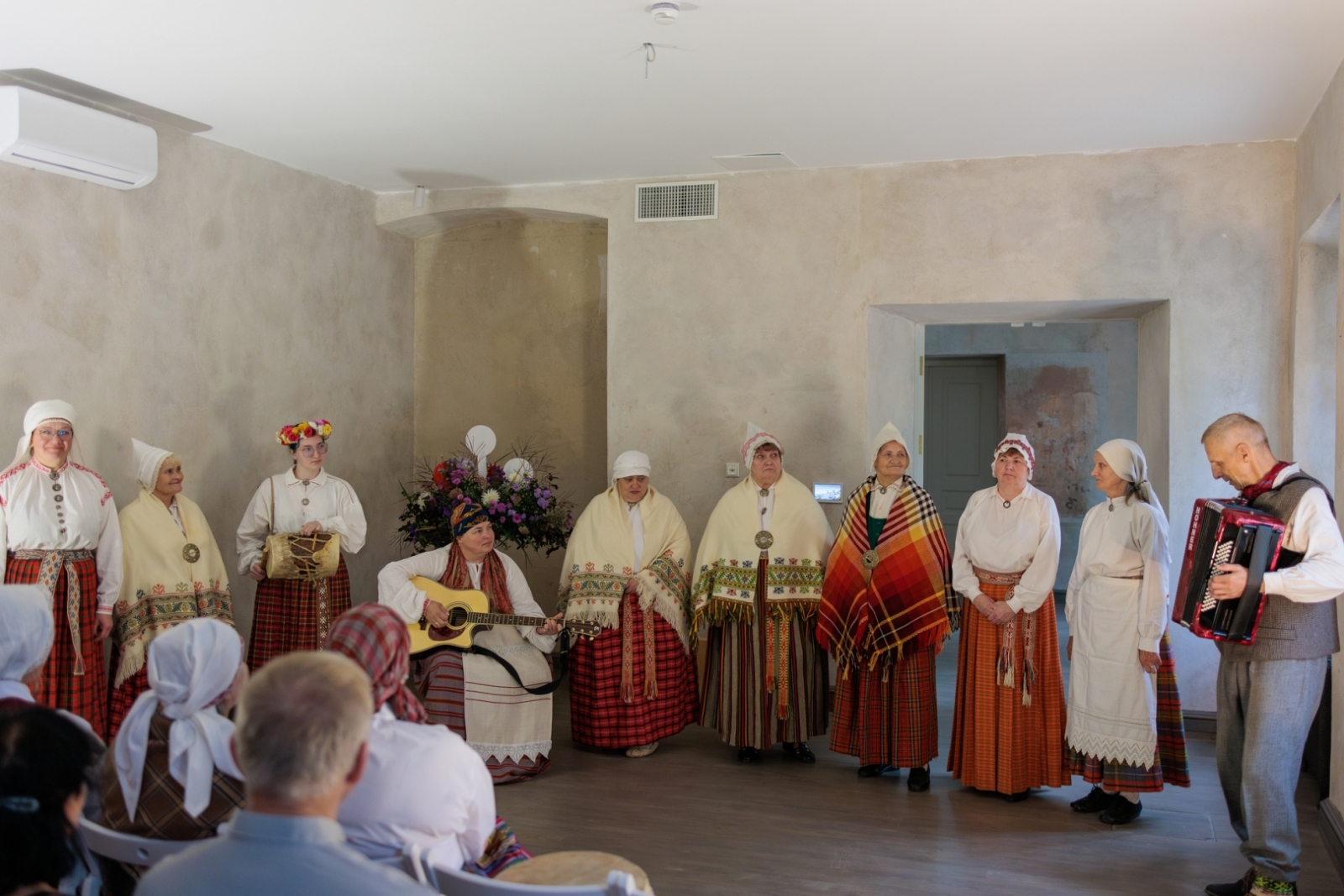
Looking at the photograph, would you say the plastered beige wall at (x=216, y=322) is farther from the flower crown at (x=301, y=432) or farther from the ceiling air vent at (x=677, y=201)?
the ceiling air vent at (x=677, y=201)

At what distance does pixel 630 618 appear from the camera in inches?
202

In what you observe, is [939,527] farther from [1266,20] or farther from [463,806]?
[463,806]

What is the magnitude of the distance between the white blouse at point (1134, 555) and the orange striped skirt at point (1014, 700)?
0.25m

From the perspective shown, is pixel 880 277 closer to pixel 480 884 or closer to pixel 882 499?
pixel 882 499

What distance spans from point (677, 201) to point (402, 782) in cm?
462

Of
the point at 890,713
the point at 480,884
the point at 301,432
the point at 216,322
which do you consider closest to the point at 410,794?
the point at 480,884

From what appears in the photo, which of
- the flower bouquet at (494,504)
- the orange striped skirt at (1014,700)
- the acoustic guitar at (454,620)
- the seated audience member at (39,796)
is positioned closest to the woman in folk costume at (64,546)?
the acoustic guitar at (454,620)

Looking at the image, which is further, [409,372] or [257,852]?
[409,372]

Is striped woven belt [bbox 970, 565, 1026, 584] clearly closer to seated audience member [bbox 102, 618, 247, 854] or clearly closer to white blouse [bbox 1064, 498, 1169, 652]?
white blouse [bbox 1064, 498, 1169, 652]

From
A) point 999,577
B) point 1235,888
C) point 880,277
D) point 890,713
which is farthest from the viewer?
point 880,277

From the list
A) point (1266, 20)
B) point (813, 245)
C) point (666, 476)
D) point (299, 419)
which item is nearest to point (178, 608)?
point (299, 419)

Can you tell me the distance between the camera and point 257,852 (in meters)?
1.44

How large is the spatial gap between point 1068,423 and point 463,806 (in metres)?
8.65

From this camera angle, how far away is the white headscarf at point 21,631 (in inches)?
91.0
